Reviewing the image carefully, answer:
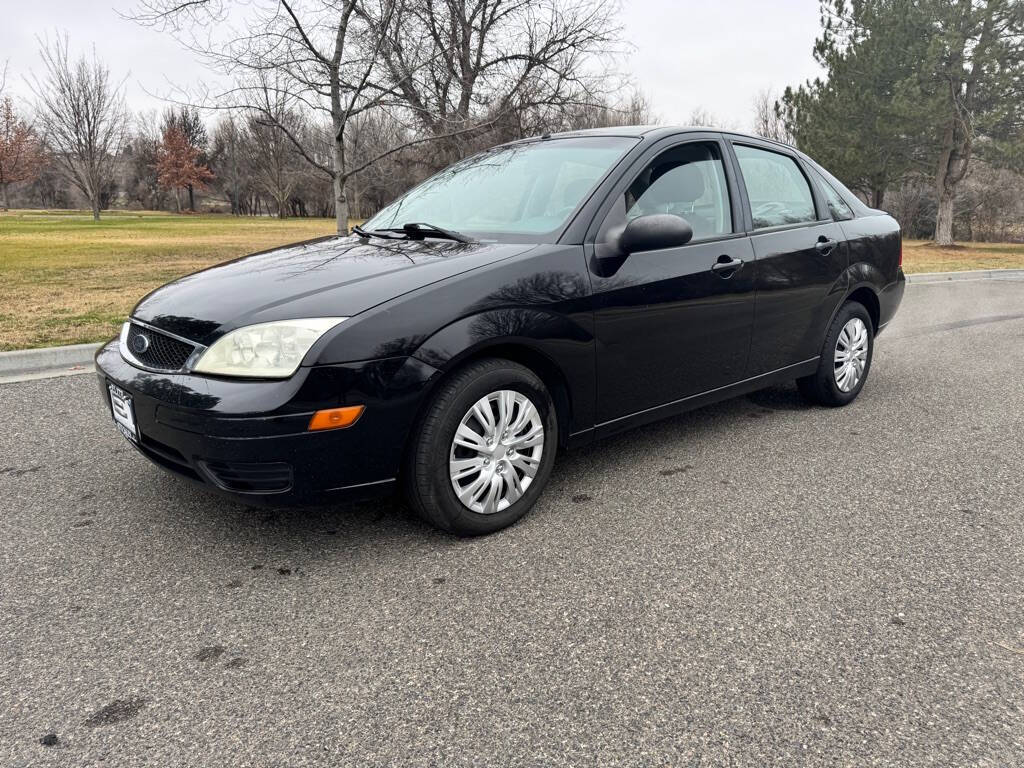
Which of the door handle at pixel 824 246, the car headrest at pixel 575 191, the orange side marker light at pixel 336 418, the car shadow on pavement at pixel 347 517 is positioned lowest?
the car shadow on pavement at pixel 347 517

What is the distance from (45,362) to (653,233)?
4998 mm

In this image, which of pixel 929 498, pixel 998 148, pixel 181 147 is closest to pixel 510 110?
pixel 929 498

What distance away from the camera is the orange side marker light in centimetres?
249

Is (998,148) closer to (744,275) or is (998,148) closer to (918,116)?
(918,116)

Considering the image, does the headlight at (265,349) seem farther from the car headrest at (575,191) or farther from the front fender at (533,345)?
the car headrest at (575,191)

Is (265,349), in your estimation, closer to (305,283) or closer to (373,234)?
(305,283)

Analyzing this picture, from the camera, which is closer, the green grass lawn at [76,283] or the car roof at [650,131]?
the car roof at [650,131]

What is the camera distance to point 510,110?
14617mm

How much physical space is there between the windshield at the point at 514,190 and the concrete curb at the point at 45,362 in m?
3.17

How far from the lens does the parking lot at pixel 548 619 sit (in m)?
1.86

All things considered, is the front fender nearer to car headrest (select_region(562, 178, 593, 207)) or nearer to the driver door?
the driver door

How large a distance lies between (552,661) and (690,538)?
3.23 ft

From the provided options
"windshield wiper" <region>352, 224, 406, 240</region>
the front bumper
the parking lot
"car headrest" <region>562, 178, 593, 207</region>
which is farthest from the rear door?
the front bumper

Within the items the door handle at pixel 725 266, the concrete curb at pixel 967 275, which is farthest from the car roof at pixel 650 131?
the concrete curb at pixel 967 275
